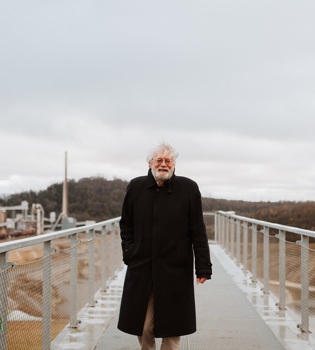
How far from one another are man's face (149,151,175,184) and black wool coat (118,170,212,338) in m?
0.06

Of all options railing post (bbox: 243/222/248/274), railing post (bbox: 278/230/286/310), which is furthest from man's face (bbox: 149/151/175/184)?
railing post (bbox: 243/222/248/274)

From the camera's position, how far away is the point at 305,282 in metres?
4.78

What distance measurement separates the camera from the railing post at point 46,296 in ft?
12.9

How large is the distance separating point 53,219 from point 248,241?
44364 mm

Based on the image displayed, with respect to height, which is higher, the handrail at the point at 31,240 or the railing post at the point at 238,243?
the handrail at the point at 31,240

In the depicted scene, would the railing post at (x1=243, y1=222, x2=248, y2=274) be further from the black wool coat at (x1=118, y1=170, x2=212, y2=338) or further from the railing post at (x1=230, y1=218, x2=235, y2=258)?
the black wool coat at (x1=118, y1=170, x2=212, y2=338)

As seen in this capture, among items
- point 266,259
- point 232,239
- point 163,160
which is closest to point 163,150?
point 163,160

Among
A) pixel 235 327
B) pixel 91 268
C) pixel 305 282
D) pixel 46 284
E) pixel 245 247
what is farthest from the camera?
pixel 245 247

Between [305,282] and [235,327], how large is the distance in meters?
0.85

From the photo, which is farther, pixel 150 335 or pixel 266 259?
pixel 266 259

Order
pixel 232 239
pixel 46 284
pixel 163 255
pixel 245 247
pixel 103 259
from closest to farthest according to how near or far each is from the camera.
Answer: pixel 163 255 → pixel 46 284 → pixel 103 259 → pixel 245 247 → pixel 232 239

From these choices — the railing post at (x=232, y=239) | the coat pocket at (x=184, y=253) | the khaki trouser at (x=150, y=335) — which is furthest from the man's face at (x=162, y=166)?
the railing post at (x=232, y=239)

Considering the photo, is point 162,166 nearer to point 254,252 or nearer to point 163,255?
point 163,255

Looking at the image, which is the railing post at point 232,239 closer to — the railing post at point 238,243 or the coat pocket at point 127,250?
the railing post at point 238,243
